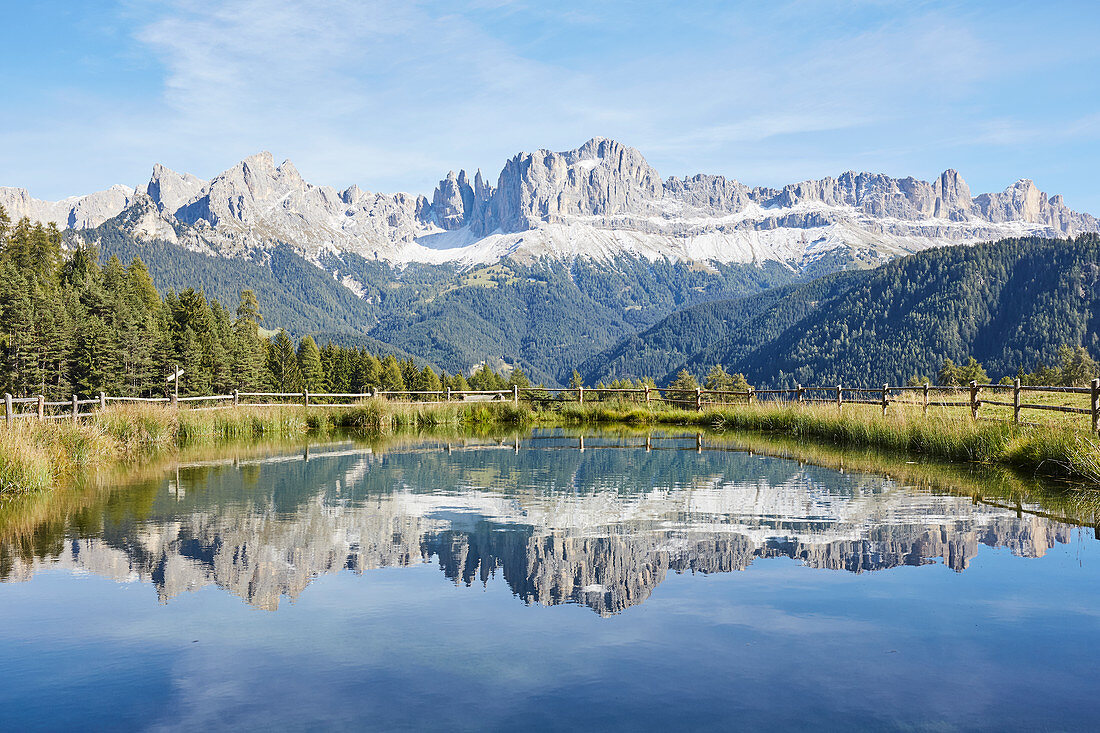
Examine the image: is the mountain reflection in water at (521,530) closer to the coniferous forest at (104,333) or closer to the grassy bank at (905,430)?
the grassy bank at (905,430)

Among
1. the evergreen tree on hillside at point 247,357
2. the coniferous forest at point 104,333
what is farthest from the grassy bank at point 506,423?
the evergreen tree on hillside at point 247,357

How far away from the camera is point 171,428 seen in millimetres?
27969

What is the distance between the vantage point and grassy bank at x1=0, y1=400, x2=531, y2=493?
52.4 feet

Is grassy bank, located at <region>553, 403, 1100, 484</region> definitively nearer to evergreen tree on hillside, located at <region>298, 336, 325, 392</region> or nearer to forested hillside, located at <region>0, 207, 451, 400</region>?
forested hillside, located at <region>0, 207, 451, 400</region>

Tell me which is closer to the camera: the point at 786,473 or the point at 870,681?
the point at 870,681

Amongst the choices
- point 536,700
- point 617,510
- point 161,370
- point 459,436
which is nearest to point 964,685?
point 536,700

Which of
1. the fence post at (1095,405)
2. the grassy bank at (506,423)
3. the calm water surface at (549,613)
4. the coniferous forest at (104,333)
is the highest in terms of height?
the coniferous forest at (104,333)

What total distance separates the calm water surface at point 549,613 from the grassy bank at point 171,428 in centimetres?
251

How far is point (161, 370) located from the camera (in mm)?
63344

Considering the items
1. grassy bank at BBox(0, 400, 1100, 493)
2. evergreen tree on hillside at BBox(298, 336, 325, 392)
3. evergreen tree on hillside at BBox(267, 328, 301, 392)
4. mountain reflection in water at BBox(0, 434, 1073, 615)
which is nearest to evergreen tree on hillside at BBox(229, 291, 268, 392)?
evergreen tree on hillside at BBox(267, 328, 301, 392)

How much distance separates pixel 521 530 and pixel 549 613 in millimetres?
3820

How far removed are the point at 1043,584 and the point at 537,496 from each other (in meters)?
8.58

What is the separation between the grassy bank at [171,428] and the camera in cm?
1597

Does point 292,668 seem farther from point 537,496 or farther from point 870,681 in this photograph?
point 537,496
